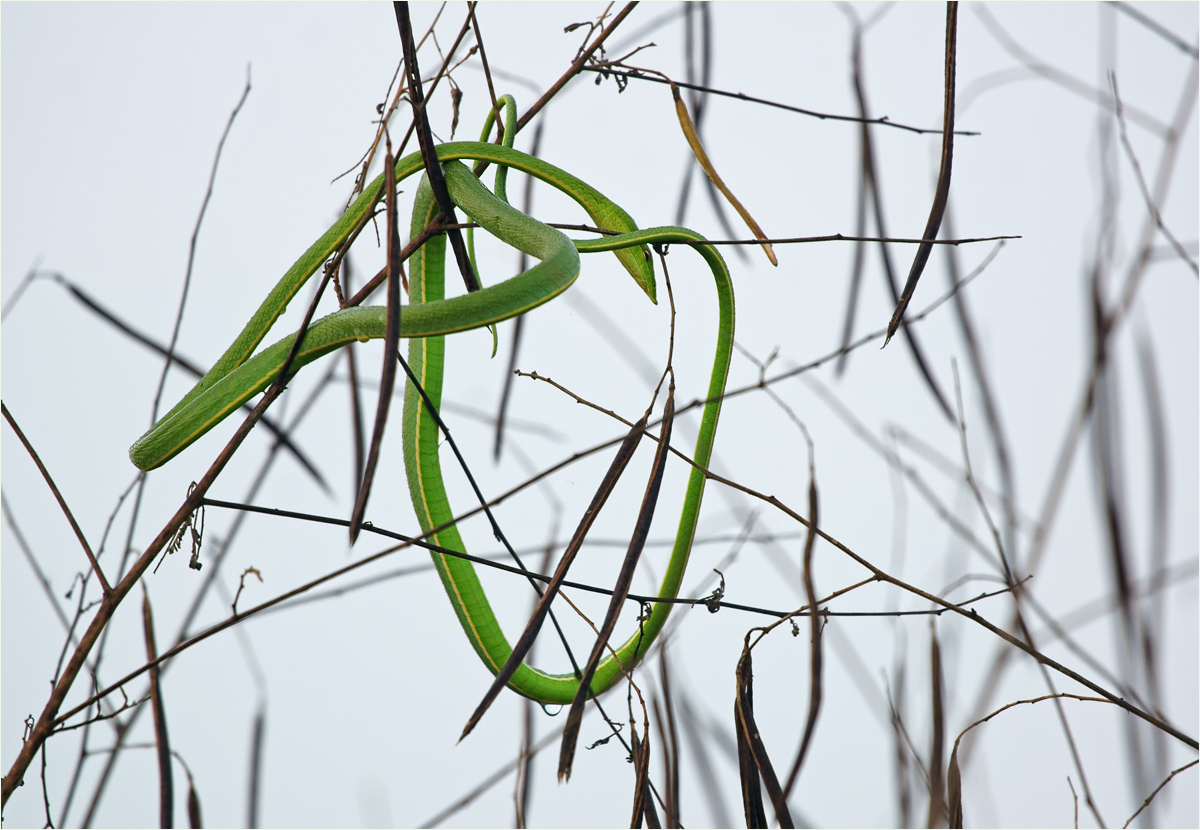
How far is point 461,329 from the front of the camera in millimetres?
714

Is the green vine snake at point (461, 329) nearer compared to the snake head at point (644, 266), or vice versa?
the green vine snake at point (461, 329)

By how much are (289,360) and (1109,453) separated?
24.6 inches

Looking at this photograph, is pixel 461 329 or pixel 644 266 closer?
pixel 461 329

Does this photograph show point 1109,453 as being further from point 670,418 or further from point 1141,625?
point 670,418

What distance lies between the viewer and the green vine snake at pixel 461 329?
71 cm

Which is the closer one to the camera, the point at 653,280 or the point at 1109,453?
the point at 1109,453

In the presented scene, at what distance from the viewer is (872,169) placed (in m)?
0.97

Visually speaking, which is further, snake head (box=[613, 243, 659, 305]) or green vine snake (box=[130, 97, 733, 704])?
snake head (box=[613, 243, 659, 305])

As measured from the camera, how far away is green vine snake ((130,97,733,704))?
71cm

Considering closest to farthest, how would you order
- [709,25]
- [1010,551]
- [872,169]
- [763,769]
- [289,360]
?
1. [763,769]
2. [289,360]
3. [1010,551]
4. [872,169]
5. [709,25]

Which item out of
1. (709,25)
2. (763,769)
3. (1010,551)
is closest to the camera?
(763,769)

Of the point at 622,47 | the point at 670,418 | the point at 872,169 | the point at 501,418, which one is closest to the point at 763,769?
the point at 670,418

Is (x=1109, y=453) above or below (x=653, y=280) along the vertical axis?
below

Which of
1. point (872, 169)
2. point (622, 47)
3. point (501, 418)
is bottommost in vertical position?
point (501, 418)
